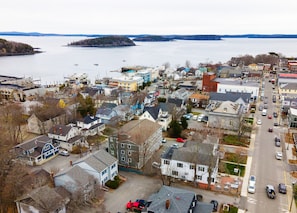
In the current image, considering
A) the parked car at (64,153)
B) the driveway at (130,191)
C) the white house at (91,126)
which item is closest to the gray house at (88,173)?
the driveway at (130,191)

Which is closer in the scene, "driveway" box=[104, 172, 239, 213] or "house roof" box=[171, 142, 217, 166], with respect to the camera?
"driveway" box=[104, 172, 239, 213]

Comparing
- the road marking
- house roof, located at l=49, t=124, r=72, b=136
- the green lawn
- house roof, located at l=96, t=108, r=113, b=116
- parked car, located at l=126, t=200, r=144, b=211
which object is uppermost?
house roof, located at l=96, t=108, r=113, b=116

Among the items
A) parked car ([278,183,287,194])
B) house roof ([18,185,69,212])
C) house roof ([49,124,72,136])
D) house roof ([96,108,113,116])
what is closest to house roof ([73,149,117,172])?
house roof ([18,185,69,212])

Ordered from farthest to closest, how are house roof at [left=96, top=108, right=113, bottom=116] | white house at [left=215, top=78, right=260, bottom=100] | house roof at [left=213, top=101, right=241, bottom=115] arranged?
white house at [left=215, top=78, right=260, bottom=100]
house roof at [left=96, top=108, right=113, bottom=116]
house roof at [left=213, top=101, right=241, bottom=115]

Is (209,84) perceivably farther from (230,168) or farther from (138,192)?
(138,192)

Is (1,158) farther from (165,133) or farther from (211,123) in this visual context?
(211,123)

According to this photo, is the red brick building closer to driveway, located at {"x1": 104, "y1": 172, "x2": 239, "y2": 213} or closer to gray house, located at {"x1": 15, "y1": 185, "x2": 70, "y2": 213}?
driveway, located at {"x1": 104, "y1": 172, "x2": 239, "y2": 213}

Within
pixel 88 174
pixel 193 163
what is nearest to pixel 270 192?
pixel 193 163
